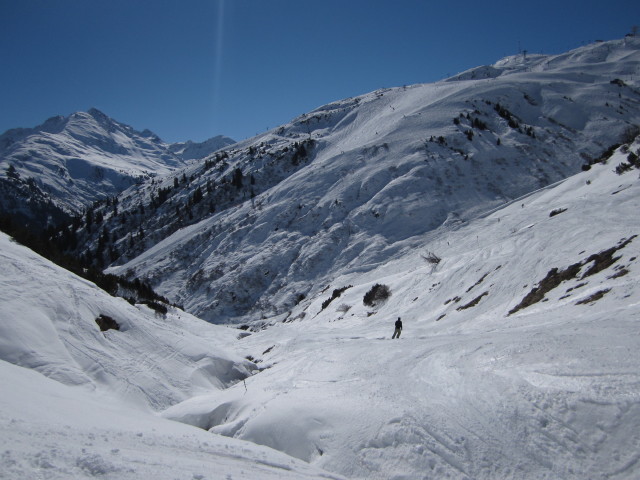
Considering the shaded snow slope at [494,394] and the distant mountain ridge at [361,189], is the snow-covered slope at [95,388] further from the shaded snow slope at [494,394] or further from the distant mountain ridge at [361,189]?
→ the distant mountain ridge at [361,189]

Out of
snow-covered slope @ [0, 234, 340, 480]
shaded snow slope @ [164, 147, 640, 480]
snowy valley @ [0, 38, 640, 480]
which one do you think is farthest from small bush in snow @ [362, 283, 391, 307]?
snow-covered slope @ [0, 234, 340, 480]

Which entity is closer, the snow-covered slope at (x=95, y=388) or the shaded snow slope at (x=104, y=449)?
the shaded snow slope at (x=104, y=449)

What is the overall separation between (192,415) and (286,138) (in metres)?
99.4

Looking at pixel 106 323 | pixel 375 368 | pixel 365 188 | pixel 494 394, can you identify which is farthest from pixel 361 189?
pixel 494 394

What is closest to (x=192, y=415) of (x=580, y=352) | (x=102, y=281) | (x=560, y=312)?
(x=580, y=352)

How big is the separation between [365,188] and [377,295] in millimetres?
31057

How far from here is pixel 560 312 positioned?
38.2 feet

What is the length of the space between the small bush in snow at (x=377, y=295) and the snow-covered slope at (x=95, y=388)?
11.6 m

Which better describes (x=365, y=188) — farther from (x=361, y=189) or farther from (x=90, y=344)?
(x=90, y=344)

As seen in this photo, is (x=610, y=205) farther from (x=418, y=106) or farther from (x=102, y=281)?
(x=418, y=106)

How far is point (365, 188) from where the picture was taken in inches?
2224

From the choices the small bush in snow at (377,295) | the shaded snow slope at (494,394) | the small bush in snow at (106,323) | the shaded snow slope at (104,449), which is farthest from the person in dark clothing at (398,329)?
the small bush in snow at (106,323)

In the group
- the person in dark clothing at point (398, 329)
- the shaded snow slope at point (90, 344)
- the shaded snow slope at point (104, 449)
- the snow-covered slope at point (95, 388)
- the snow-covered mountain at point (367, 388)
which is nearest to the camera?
the shaded snow slope at point (104, 449)

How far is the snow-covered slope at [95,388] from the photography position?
504cm
